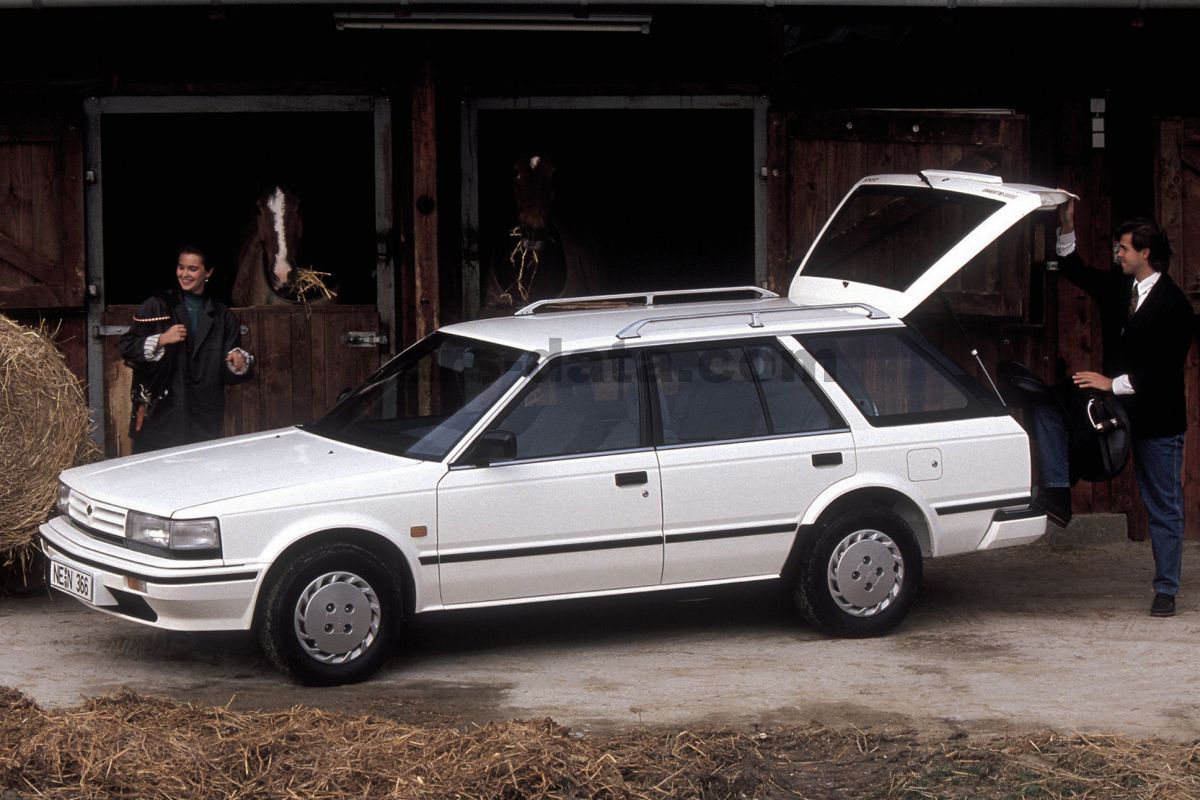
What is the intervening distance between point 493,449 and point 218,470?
123cm

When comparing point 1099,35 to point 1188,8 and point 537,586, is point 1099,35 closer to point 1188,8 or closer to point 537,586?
point 1188,8

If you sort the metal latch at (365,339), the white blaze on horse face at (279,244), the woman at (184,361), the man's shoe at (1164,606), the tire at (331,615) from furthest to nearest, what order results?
the white blaze on horse face at (279,244)
the metal latch at (365,339)
the woman at (184,361)
the man's shoe at (1164,606)
the tire at (331,615)

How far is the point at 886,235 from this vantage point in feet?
37.2

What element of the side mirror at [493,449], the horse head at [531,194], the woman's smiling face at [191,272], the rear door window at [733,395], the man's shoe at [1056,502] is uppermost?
the horse head at [531,194]

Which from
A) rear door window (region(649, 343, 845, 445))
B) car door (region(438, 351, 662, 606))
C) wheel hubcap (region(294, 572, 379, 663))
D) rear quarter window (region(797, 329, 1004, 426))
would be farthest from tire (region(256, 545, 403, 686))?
rear quarter window (region(797, 329, 1004, 426))

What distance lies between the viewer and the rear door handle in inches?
330

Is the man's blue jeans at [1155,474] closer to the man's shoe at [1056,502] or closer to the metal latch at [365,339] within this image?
the man's shoe at [1056,502]

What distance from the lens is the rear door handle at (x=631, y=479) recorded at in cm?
838

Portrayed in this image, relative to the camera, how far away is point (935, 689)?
26.2 ft

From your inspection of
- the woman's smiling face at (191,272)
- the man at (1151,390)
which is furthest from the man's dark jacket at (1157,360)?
the woman's smiling face at (191,272)

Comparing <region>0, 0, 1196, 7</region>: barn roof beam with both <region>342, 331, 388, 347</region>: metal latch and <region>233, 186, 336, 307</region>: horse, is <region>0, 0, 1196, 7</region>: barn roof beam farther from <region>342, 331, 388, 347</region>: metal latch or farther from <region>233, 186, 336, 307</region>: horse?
<region>342, 331, 388, 347</region>: metal latch

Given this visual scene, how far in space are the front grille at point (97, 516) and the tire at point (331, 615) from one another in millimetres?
733

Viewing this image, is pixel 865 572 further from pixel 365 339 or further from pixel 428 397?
pixel 365 339

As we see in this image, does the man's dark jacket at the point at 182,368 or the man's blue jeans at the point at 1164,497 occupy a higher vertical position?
the man's dark jacket at the point at 182,368
